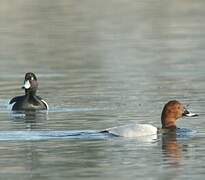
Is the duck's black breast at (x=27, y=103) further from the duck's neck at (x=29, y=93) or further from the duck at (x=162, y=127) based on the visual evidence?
the duck at (x=162, y=127)

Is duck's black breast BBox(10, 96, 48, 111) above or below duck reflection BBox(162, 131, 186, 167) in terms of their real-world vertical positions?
above

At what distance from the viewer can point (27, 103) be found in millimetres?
27891

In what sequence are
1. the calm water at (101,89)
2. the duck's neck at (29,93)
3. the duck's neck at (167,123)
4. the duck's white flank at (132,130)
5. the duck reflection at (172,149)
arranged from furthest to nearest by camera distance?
1. the duck's neck at (29,93)
2. the duck's neck at (167,123)
3. the duck's white flank at (132,130)
4. the duck reflection at (172,149)
5. the calm water at (101,89)

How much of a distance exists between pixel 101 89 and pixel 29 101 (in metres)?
1.95

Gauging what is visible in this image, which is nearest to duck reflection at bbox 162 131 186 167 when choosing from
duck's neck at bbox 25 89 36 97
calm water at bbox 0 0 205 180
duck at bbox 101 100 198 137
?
calm water at bbox 0 0 205 180

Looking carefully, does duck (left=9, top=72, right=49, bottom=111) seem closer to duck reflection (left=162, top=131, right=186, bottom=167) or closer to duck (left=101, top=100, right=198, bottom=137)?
duck (left=101, top=100, right=198, bottom=137)

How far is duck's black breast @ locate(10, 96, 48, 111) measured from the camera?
2733 cm


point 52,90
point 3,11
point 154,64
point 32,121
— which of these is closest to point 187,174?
point 32,121

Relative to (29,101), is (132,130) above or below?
below

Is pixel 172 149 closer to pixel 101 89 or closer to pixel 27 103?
pixel 27 103

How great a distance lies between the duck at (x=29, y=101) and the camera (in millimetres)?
27328

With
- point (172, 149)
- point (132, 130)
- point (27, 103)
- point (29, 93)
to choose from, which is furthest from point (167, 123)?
point (29, 93)

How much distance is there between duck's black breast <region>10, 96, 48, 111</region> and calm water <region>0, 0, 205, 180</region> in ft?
0.76

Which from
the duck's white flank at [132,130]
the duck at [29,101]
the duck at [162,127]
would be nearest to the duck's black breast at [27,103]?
the duck at [29,101]
